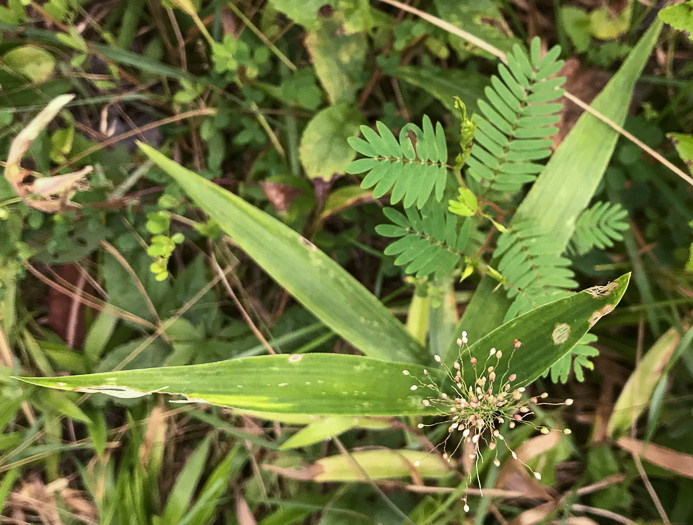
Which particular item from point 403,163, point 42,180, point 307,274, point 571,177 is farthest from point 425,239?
point 42,180

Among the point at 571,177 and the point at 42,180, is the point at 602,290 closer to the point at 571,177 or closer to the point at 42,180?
the point at 571,177

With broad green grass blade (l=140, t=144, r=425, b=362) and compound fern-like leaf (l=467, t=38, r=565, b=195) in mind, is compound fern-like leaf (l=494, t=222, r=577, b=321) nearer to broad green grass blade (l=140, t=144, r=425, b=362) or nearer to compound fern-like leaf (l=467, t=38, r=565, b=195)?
compound fern-like leaf (l=467, t=38, r=565, b=195)

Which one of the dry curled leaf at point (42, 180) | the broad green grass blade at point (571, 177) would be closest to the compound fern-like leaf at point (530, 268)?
the broad green grass blade at point (571, 177)

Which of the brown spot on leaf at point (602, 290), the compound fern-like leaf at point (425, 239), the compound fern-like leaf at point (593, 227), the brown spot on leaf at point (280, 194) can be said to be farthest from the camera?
the brown spot on leaf at point (280, 194)

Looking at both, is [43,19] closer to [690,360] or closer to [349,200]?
[349,200]

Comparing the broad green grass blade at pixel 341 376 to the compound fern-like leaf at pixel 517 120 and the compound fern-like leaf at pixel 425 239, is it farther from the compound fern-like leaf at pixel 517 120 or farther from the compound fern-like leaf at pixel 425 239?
the compound fern-like leaf at pixel 517 120
